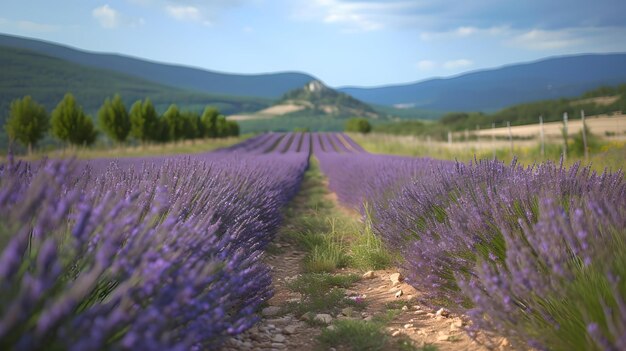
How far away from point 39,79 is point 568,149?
93.5m

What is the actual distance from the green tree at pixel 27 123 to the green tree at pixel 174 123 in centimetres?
903

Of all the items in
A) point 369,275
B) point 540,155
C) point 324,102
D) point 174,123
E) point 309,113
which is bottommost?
point 369,275

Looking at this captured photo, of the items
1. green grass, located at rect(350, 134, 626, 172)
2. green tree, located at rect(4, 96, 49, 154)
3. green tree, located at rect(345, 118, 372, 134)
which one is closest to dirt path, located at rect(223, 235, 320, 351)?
green grass, located at rect(350, 134, 626, 172)

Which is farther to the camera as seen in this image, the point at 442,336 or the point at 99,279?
the point at 442,336

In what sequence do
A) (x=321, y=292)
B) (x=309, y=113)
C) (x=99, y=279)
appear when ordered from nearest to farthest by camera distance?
(x=99, y=279) < (x=321, y=292) < (x=309, y=113)

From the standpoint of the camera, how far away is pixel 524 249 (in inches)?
67.3

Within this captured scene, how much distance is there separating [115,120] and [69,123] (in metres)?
3.01

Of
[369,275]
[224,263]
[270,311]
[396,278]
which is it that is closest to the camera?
[224,263]

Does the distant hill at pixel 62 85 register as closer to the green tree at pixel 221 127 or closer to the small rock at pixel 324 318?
the green tree at pixel 221 127

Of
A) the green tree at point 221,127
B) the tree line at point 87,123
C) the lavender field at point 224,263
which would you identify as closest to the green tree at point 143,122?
the tree line at point 87,123

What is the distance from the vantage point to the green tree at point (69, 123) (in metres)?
24.7

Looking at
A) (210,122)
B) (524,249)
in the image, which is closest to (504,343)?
(524,249)

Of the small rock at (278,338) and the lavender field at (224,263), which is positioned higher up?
the lavender field at (224,263)

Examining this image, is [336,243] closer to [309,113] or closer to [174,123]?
[174,123]
